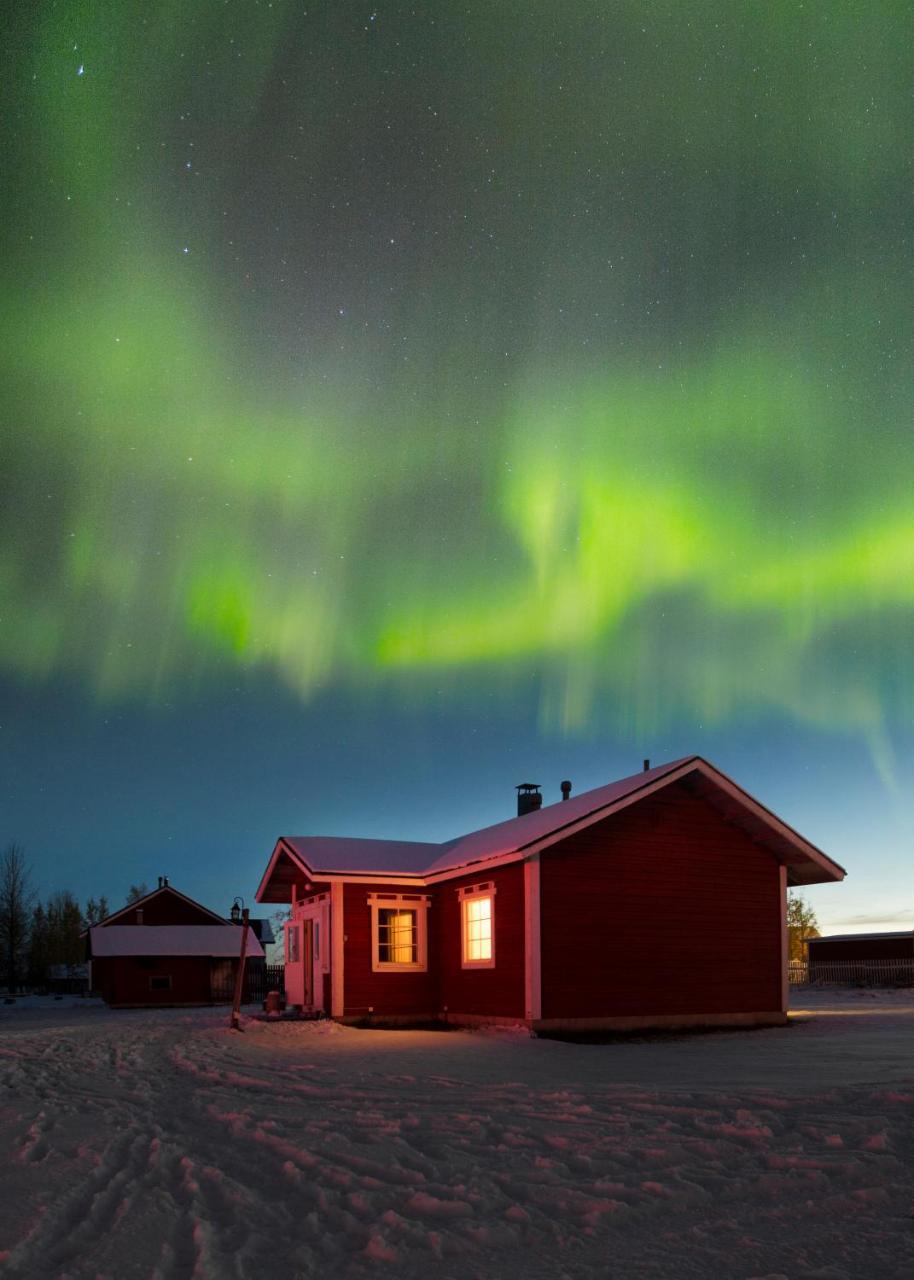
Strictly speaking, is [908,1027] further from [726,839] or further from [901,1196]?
[901,1196]

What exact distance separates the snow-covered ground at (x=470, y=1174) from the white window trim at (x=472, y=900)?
28.0 feet

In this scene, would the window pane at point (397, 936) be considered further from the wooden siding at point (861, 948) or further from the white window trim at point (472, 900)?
the wooden siding at point (861, 948)

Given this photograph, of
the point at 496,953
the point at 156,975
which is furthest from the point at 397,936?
the point at 156,975

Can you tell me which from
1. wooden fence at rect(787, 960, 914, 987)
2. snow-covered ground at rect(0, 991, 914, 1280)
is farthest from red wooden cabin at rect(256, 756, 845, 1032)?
wooden fence at rect(787, 960, 914, 987)

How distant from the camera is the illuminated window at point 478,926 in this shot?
22125mm

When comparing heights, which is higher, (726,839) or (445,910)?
(726,839)

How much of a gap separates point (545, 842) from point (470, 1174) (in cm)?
1306

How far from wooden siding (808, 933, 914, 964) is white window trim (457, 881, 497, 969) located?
110 feet

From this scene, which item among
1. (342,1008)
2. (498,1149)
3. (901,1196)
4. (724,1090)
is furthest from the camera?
(342,1008)

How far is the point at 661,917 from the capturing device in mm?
21562

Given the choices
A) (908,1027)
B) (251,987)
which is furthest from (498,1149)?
(251,987)

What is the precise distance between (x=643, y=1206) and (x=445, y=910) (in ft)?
62.4

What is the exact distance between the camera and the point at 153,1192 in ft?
23.2

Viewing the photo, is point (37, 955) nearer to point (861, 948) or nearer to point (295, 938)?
point (861, 948)
